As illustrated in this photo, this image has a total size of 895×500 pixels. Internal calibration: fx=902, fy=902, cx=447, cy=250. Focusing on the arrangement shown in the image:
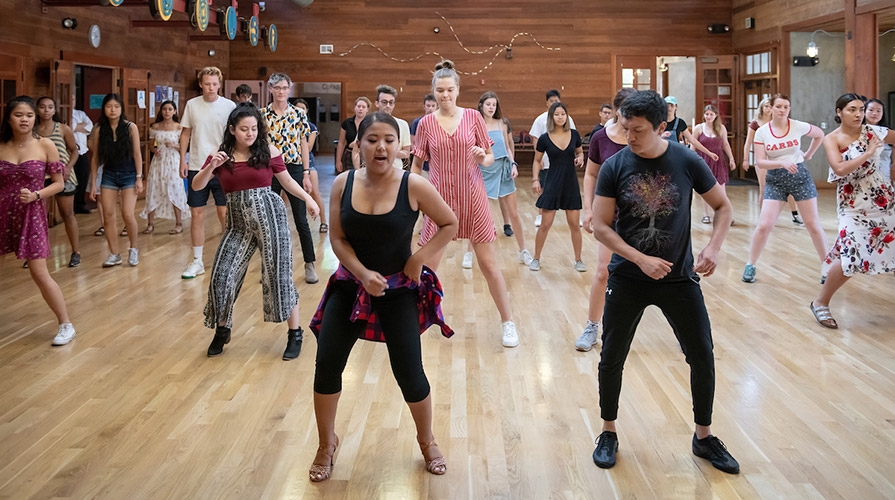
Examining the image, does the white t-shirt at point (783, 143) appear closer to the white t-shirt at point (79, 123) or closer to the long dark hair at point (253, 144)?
the long dark hair at point (253, 144)

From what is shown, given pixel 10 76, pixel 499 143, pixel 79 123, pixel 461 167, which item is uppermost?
pixel 10 76

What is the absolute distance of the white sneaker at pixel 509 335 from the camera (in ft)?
16.6

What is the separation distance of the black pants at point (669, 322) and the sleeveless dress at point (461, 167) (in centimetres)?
179

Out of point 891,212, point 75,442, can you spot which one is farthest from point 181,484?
point 891,212

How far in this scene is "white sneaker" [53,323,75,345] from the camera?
504 cm

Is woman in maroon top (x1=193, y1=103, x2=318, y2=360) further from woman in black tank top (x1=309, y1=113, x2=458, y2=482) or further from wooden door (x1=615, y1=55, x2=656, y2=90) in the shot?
wooden door (x1=615, y1=55, x2=656, y2=90)

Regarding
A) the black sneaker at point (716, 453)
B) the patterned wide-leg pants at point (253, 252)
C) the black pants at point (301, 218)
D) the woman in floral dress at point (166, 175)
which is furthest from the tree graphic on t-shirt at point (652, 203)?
the woman in floral dress at point (166, 175)

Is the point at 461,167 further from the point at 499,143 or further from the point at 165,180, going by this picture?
the point at 165,180

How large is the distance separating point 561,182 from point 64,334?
393 centimetres

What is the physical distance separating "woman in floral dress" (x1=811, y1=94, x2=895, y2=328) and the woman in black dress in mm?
2177

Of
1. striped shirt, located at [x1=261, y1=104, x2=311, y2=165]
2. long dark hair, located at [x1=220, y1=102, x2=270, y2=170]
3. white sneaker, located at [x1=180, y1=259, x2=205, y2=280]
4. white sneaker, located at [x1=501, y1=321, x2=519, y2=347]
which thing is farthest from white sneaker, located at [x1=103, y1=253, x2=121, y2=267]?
white sneaker, located at [x1=501, y1=321, x2=519, y2=347]

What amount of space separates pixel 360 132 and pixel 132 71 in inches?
414

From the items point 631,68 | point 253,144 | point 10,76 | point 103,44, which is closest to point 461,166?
point 253,144

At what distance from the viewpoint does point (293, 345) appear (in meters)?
4.85
